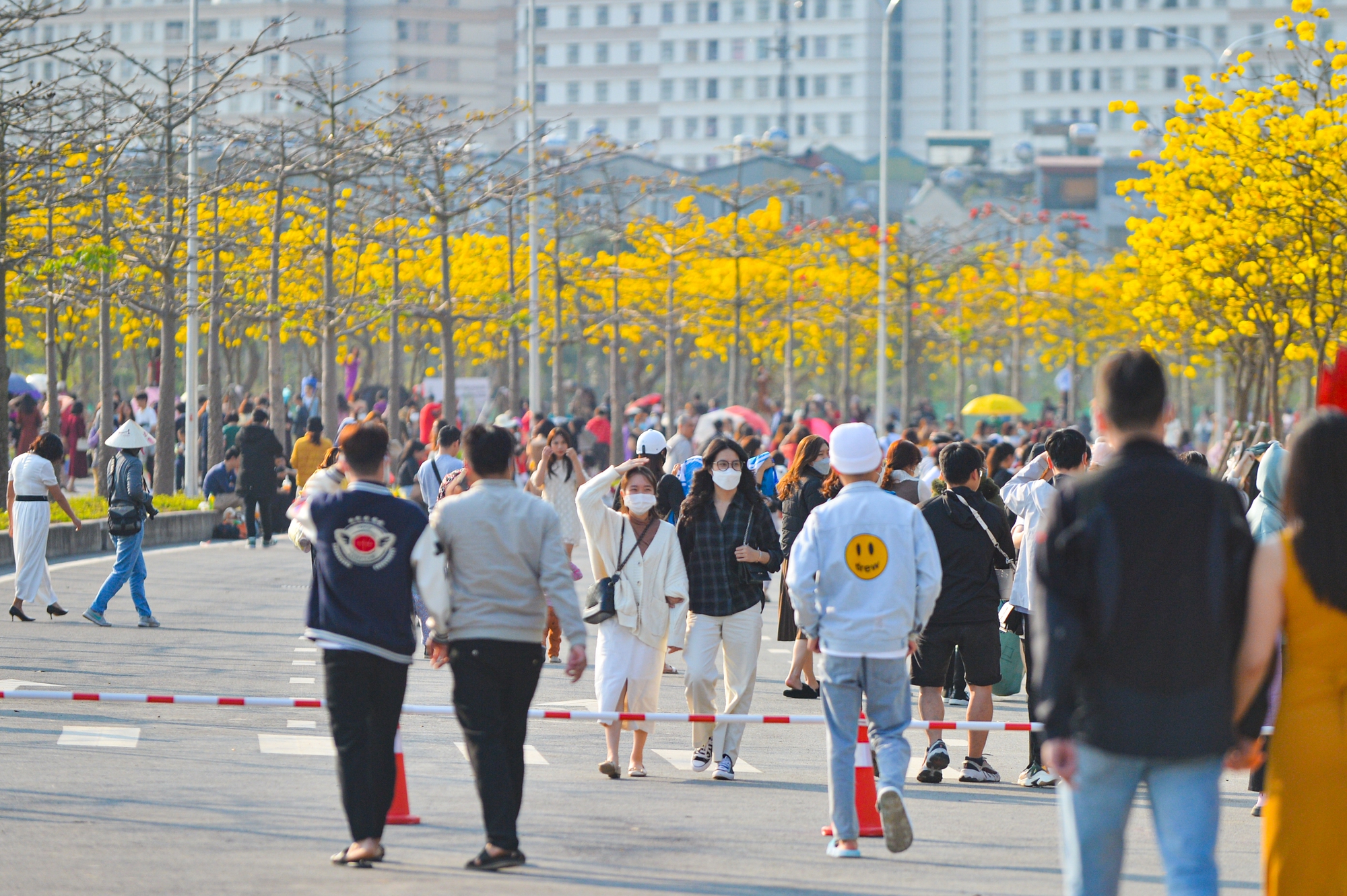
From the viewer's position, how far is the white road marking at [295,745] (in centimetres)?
1009

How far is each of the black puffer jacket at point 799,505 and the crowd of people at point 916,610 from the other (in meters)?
0.02

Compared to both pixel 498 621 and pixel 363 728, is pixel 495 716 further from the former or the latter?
pixel 363 728

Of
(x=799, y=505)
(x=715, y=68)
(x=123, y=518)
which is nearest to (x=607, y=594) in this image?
(x=799, y=505)

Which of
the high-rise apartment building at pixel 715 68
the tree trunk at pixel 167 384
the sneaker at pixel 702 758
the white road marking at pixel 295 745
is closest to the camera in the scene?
the sneaker at pixel 702 758

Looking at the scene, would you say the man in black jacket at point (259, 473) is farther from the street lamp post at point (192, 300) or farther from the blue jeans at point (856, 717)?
the blue jeans at point (856, 717)

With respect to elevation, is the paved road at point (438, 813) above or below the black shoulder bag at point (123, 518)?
below

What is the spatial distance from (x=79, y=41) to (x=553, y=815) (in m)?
14.5

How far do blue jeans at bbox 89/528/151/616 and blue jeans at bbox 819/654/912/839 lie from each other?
980 cm

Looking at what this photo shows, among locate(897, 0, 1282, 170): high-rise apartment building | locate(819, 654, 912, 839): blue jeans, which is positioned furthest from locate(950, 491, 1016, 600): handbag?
locate(897, 0, 1282, 170): high-rise apartment building

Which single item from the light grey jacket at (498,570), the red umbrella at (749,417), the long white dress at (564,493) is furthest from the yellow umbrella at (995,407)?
the light grey jacket at (498,570)

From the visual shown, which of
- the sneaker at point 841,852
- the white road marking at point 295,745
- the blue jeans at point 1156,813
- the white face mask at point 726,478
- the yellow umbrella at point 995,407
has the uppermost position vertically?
the yellow umbrella at point 995,407

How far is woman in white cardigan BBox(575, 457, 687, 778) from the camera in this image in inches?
372

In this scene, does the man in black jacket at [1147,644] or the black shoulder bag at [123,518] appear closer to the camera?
the man in black jacket at [1147,644]

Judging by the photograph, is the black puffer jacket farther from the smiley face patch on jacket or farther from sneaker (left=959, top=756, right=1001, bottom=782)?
the smiley face patch on jacket
